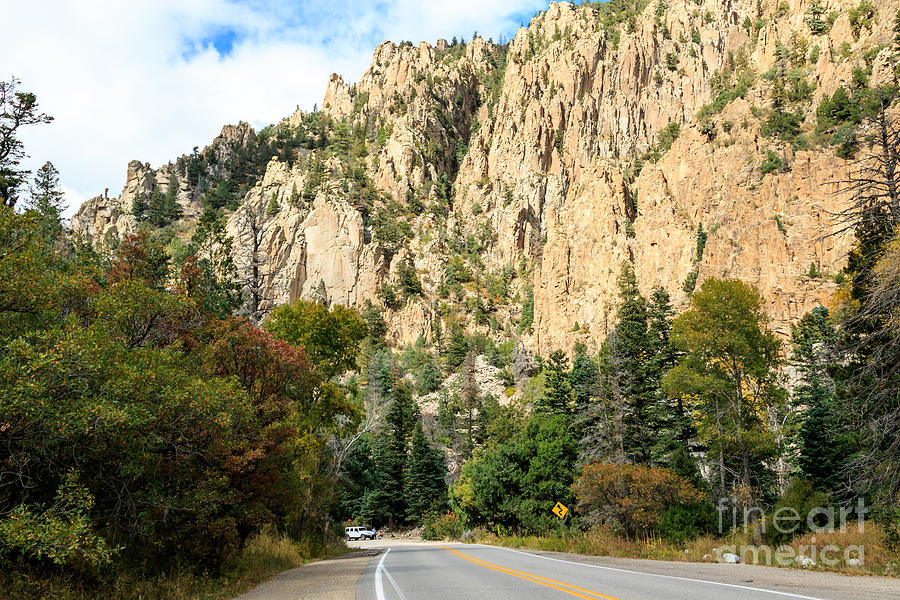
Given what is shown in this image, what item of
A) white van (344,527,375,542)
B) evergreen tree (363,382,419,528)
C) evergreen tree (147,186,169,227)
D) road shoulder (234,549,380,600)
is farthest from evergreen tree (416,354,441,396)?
evergreen tree (147,186,169,227)

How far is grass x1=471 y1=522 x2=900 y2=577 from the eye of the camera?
14.8m

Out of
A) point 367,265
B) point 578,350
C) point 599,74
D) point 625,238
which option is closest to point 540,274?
point 625,238

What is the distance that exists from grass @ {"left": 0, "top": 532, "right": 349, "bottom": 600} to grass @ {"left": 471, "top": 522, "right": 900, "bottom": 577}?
44.3 feet

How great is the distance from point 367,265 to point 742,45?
82.3 meters

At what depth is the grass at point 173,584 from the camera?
9141 millimetres

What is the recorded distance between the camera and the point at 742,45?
4227 inches

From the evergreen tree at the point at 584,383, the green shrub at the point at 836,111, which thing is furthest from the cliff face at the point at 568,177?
the evergreen tree at the point at 584,383

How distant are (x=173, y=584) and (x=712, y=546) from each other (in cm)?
1844

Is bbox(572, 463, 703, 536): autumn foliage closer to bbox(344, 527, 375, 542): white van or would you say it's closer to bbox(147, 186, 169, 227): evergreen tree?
bbox(344, 527, 375, 542): white van

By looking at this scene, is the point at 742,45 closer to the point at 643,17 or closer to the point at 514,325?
the point at 643,17

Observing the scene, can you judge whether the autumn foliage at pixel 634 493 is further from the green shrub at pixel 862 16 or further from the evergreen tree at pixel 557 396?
the green shrub at pixel 862 16

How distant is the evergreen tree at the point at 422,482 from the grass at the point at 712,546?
1228 inches

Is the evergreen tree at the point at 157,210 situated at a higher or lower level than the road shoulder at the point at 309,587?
higher

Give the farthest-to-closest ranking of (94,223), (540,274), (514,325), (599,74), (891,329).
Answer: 1. (94,223)
2. (599,74)
3. (514,325)
4. (540,274)
5. (891,329)
